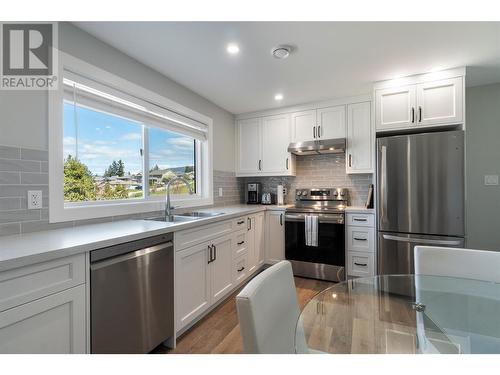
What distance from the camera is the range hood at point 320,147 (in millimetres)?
3117

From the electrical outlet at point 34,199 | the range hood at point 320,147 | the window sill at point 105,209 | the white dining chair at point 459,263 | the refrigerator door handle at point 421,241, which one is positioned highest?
the range hood at point 320,147

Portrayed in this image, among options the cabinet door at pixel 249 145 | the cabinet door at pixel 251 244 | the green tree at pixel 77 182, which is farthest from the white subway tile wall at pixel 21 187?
the cabinet door at pixel 249 145

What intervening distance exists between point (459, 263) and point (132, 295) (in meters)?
1.96

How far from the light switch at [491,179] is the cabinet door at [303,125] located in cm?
205

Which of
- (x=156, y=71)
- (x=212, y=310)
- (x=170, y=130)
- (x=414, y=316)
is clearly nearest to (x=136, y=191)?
(x=170, y=130)

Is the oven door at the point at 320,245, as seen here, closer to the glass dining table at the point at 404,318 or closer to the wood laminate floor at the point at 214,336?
the wood laminate floor at the point at 214,336

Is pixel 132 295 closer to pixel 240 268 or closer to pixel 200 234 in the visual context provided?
pixel 200 234

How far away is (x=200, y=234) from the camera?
2.05 m

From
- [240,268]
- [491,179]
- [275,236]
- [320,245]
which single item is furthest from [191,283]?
[491,179]

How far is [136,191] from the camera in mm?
2320

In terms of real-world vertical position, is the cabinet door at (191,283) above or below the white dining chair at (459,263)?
below

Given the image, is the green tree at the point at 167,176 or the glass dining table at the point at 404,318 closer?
the glass dining table at the point at 404,318
